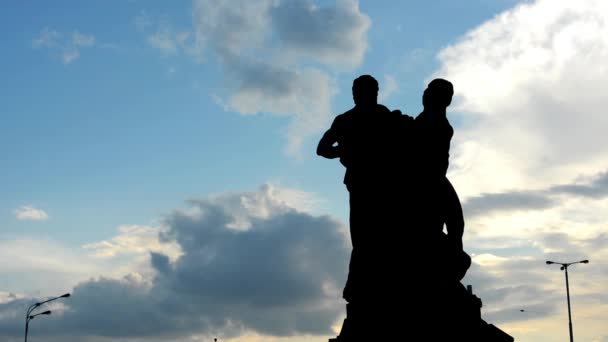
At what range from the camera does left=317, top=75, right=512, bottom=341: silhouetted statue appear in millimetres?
7996

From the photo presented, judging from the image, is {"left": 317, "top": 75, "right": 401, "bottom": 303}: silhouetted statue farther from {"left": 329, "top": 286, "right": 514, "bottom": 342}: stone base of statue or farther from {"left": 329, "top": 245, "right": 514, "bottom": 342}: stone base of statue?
{"left": 329, "top": 286, "right": 514, "bottom": 342}: stone base of statue

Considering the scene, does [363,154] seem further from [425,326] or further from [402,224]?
[425,326]

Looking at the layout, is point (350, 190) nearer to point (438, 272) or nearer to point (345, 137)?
point (345, 137)

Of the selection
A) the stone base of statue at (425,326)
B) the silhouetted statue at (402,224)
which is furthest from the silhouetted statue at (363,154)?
the stone base of statue at (425,326)

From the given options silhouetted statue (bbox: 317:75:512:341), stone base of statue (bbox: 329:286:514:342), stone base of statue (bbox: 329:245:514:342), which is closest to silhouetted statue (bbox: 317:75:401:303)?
silhouetted statue (bbox: 317:75:512:341)

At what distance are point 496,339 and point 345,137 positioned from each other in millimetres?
2820

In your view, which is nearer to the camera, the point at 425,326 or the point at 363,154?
the point at 425,326

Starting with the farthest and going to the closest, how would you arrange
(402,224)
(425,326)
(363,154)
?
(363,154) < (402,224) < (425,326)

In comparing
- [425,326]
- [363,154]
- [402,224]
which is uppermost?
[363,154]

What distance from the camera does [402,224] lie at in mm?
8391

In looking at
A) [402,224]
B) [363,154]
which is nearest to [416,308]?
[402,224]

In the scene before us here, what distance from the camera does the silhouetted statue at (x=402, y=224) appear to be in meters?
8.00

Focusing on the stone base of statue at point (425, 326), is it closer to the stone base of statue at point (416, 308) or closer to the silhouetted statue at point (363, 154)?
the stone base of statue at point (416, 308)

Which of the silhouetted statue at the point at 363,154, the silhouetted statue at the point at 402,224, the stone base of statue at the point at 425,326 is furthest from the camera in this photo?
the silhouetted statue at the point at 363,154
